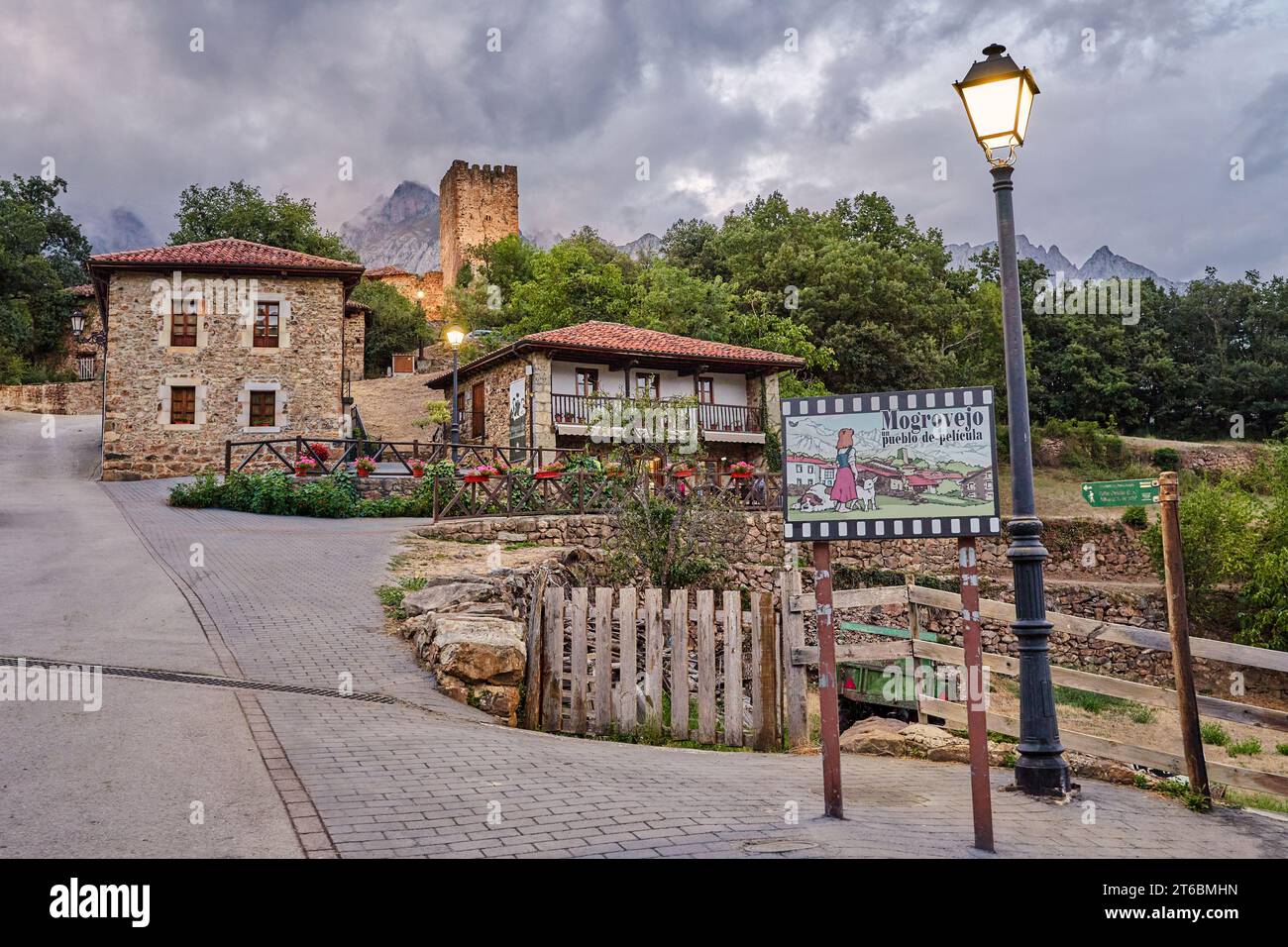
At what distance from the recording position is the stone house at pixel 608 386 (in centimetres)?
3034

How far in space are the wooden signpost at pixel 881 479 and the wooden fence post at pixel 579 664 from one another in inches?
115

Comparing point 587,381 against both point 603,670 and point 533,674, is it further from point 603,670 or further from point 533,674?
point 603,670

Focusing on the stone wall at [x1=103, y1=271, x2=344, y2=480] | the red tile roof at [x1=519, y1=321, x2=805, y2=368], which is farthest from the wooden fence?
the stone wall at [x1=103, y1=271, x2=344, y2=480]

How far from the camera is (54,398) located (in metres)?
41.6

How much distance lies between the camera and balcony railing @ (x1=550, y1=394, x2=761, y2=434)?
3041 cm

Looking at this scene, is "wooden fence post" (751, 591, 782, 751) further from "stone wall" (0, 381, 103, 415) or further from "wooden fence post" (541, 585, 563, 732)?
"stone wall" (0, 381, 103, 415)

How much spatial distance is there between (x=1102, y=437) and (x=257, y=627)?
41069 mm

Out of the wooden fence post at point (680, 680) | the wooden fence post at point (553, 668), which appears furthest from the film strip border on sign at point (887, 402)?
the wooden fence post at point (553, 668)

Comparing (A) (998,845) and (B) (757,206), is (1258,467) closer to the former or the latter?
(B) (757,206)

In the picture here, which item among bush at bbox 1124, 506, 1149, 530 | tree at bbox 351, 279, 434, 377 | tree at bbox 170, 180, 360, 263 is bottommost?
bush at bbox 1124, 506, 1149, 530

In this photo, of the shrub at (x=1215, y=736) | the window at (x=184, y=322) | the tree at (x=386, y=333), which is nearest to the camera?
the shrub at (x=1215, y=736)

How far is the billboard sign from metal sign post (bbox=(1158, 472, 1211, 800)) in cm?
175

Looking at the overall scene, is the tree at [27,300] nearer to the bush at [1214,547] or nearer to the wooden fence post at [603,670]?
the wooden fence post at [603,670]

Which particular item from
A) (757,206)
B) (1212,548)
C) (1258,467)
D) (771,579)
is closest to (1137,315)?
(1258,467)
